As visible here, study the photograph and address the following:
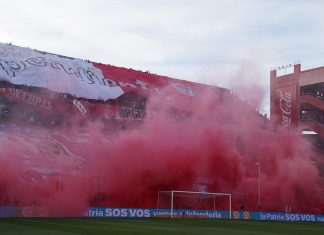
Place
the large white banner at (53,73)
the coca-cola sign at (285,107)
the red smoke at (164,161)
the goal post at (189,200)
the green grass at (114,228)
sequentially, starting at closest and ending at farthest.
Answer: the green grass at (114,228)
the red smoke at (164,161)
the goal post at (189,200)
the large white banner at (53,73)
the coca-cola sign at (285,107)

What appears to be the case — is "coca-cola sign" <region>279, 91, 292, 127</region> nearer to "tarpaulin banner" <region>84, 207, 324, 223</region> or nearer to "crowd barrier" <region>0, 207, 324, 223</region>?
"crowd barrier" <region>0, 207, 324, 223</region>

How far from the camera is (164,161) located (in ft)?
157

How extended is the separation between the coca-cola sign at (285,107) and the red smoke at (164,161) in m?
2.43

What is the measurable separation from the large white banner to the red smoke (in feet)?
15.6

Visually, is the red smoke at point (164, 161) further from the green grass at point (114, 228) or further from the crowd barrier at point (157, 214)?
the green grass at point (114, 228)

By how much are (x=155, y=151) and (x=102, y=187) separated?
233 inches

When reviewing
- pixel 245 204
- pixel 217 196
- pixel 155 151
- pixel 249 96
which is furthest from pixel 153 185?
pixel 249 96

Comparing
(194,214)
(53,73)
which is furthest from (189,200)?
(53,73)

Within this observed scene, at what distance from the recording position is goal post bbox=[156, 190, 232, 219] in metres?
46.4

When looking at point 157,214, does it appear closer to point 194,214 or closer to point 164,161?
point 194,214

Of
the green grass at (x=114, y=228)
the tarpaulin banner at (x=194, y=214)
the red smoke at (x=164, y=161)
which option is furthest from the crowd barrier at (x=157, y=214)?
the green grass at (x=114, y=228)

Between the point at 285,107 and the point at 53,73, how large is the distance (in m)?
26.6

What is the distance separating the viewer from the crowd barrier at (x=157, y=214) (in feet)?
119

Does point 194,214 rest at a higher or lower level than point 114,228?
lower
